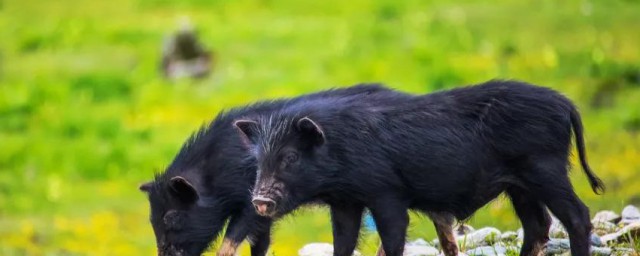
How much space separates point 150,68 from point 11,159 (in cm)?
505

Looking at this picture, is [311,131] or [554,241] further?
[554,241]

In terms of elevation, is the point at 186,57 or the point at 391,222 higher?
the point at 186,57

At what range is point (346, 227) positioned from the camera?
399 inches

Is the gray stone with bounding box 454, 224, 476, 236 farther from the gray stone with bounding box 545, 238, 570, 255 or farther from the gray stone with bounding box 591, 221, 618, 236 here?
the gray stone with bounding box 545, 238, 570, 255

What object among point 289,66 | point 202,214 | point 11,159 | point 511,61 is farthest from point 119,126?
point 202,214

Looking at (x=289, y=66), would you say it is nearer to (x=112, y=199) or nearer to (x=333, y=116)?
(x=112, y=199)

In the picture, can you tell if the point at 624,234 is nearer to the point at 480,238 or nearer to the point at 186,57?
the point at 480,238

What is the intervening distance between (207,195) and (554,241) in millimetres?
2595

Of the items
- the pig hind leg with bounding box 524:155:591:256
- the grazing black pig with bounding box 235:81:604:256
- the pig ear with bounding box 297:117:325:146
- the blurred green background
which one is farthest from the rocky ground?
the blurred green background

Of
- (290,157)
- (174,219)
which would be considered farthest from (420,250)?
(290,157)

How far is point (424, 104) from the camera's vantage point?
10.0 m

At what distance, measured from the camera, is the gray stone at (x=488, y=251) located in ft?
35.1

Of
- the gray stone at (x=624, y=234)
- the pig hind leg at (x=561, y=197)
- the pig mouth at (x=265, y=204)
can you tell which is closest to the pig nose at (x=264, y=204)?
the pig mouth at (x=265, y=204)

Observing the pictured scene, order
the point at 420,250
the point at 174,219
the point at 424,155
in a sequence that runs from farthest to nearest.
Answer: the point at 420,250 < the point at 174,219 < the point at 424,155
